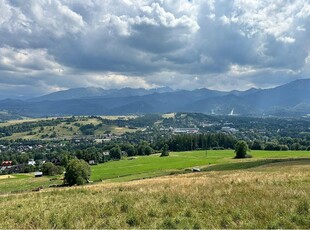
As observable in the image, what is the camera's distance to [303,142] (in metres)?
182

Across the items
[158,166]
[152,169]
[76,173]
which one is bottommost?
[158,166]

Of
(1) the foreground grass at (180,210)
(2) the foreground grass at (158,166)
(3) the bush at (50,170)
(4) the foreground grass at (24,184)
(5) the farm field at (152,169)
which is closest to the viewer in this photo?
(1) the foreground grass at (180,210)

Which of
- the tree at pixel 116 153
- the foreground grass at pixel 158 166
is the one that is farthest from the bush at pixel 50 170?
the tree at pixel 116 153

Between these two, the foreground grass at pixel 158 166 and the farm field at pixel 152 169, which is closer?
the farm field at pixel 152 169

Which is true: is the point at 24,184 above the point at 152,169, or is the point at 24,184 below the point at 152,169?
below

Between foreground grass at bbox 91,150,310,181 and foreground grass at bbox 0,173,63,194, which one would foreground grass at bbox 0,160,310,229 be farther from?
foreground grass at bbox 0,173,63,194

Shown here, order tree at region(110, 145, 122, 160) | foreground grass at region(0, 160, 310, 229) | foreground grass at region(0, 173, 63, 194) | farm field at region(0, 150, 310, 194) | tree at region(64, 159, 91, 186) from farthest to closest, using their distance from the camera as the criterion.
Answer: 1. tree at region(110, 145, 122, 160)
2. foreground grass at region(0, 173, 63, 194)
3. farm field at region(0, 150, 310, 194)
4. tree at region(64, 159, 91, 186)
5. foreground grass at region(0, 160, 310, 229)

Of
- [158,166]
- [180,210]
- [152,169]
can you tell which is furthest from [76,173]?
[180,210]

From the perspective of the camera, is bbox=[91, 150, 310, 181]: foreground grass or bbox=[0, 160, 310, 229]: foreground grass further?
bbox=[91, 150, 310, 181]: foreground grass

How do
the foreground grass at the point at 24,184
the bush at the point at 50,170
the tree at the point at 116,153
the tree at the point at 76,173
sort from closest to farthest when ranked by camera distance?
the tree at the point at 76,173 → the foreground grass at the point at 24,184 → the bush at the point at 50,170 → the tree at the point at 116,153

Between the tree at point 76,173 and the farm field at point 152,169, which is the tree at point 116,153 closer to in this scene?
the farm field at point 152,169

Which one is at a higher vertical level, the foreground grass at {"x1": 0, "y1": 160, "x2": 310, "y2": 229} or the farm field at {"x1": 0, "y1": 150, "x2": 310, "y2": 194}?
the foreground grass at {"x1": 0, "y1": 160, "x2": 310, "y2": 229}

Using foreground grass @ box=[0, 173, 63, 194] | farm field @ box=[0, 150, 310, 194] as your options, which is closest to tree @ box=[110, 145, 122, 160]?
farm field @ box=[0, 150, 310, 194]

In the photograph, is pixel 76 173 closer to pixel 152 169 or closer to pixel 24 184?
pixel 24 184
